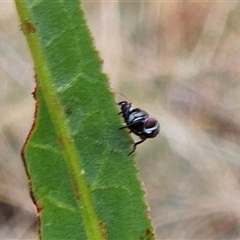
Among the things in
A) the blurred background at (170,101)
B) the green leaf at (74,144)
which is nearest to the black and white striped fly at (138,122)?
the green leaf at (74,144)

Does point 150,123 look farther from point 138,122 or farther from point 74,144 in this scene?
point 74,144

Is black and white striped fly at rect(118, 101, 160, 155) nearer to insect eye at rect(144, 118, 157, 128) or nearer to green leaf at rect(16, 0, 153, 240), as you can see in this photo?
insect eye at rect(144, 118, 157, 128)

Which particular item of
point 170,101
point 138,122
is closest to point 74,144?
point 138,122

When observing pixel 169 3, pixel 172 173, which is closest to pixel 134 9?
pixel 169 3

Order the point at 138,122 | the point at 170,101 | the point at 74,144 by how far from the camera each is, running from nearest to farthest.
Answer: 1. the point at 74,144
2. the point at 138,122
3. the point at 170,101

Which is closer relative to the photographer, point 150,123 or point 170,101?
point 150,123

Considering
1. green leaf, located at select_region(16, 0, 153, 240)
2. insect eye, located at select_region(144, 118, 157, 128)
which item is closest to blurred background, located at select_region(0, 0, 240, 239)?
insect eye, located at select_region(144, 118, 157, 128)
